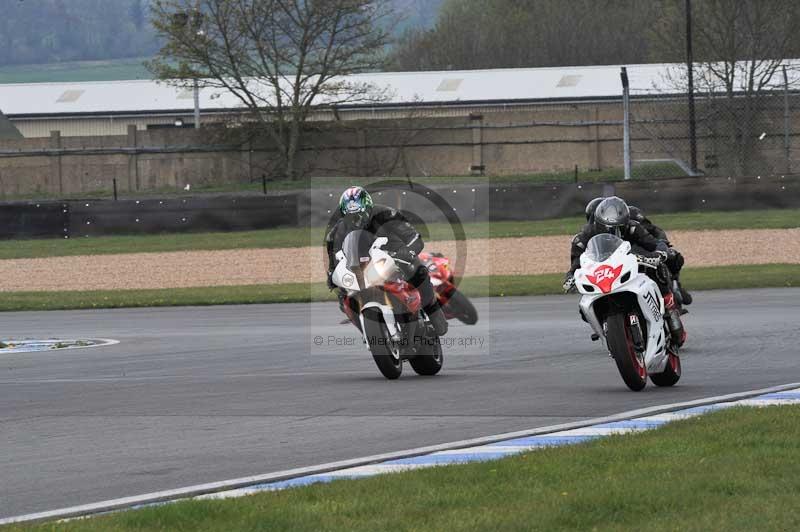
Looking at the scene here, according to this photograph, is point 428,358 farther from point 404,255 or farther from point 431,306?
point 404,255

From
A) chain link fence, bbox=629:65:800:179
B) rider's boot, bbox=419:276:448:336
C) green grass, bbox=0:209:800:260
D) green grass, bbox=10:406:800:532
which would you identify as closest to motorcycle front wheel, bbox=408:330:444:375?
rider's boot, bbox=419:276:448:336

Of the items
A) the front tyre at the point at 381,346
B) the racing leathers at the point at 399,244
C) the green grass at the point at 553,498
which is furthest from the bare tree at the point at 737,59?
the green grass at the point at 553,498

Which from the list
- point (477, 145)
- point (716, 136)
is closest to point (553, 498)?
point (716, 136)

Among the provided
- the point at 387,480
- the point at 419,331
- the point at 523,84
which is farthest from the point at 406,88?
the point at 387,480

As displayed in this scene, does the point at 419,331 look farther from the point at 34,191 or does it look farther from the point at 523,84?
the point at 523,84

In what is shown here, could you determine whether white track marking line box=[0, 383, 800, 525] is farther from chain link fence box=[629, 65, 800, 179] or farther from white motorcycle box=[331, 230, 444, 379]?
chain link fence box=[629, 65, 800, 179]

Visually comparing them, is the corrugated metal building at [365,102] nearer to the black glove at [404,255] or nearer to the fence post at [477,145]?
the fence post at [477,145]

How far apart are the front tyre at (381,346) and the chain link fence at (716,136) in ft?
78.7

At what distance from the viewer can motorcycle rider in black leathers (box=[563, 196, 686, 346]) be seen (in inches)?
444

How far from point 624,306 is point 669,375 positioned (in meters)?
0.85

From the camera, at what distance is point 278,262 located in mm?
29625

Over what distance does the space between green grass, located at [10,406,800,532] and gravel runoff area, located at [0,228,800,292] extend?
18.4 metres

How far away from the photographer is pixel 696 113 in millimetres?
37000

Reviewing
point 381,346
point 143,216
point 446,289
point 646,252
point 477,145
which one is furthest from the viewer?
point 477,145
